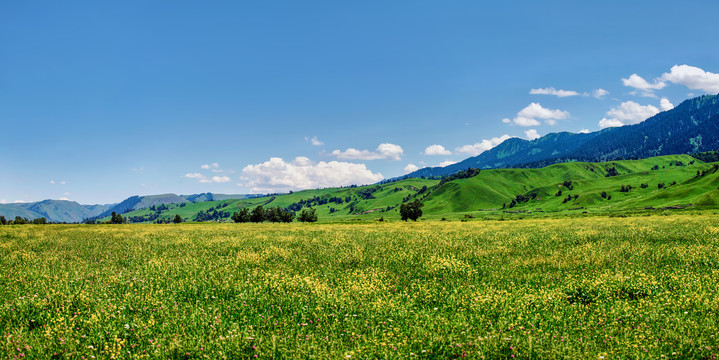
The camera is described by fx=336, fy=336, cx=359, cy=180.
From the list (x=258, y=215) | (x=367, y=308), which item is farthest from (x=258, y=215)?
(x=367, y=308)

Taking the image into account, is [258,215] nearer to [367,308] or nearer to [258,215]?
[258,215]

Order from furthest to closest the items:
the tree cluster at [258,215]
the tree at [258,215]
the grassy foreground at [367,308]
→ 1. the tree cluster at [258,215]
2. the tree at [258,215]
3. the grassy foreground at [367,308]

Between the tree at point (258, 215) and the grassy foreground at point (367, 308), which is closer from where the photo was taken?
the grassy foreground at point (367, 308)

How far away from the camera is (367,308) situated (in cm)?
988

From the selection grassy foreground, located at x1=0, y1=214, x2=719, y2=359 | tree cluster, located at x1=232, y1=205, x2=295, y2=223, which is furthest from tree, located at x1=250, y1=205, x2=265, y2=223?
grassy foreground, located at x1=0, y1=214, x2=719, y2=359

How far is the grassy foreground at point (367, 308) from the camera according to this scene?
741cm

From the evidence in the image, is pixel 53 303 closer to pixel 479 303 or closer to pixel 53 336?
pixel 53 336

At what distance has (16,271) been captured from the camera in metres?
14.6

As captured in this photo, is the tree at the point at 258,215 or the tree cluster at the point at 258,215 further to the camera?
the tree cluster at the point at 258,215

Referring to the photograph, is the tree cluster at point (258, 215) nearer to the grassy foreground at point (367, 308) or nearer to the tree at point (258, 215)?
the tree at point (258, 215)

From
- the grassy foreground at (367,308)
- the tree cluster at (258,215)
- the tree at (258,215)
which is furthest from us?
the tree cluster at (258,215)

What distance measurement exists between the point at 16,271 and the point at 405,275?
664 inches

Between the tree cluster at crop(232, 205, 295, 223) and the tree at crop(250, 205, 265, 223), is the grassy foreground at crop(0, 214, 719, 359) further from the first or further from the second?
the tree at crop(250, 205, 265, 223)

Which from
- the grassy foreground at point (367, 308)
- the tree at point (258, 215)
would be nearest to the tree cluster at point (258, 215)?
the tree at point (258, 215)
